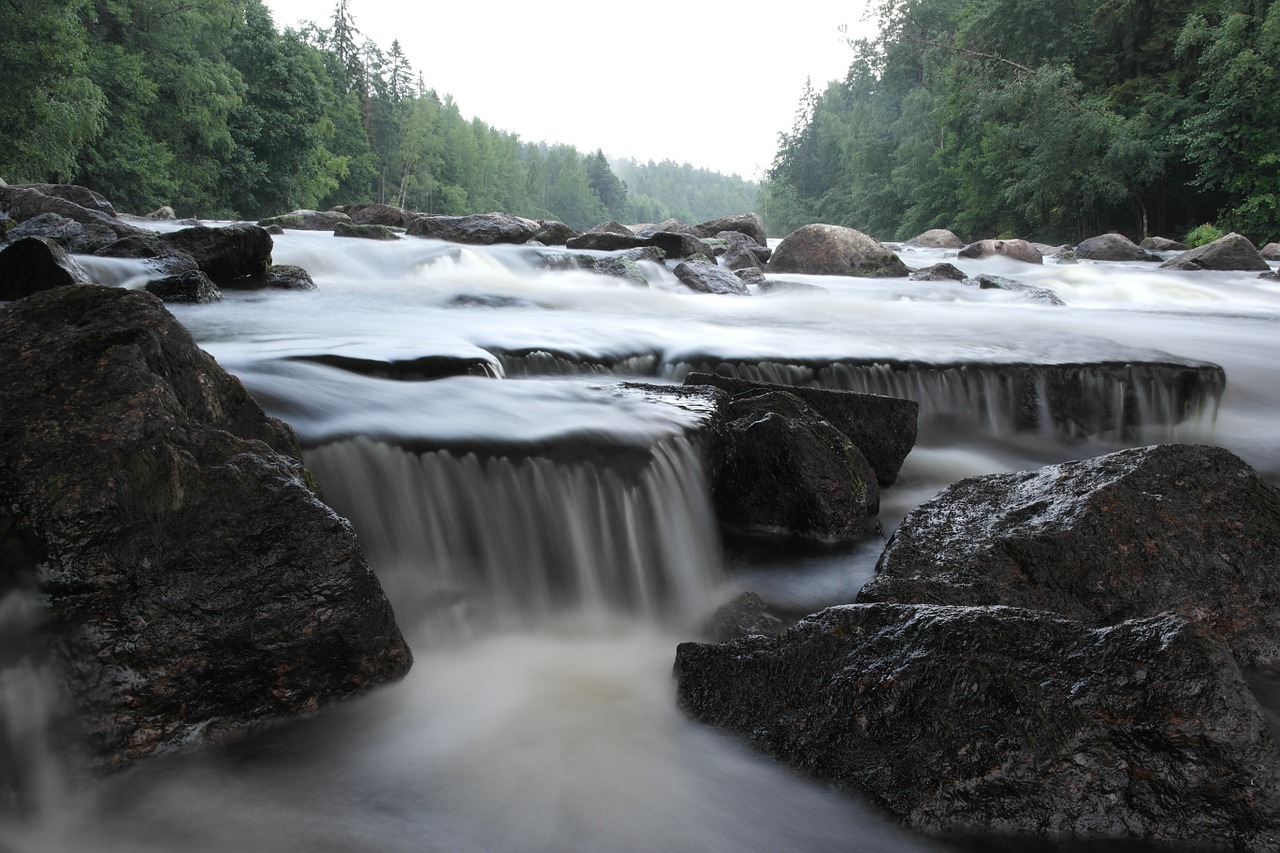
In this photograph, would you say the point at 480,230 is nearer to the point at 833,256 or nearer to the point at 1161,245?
the point at 833,256

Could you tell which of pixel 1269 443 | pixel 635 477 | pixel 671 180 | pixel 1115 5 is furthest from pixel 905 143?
pixel 671 180

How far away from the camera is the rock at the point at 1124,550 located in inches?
113

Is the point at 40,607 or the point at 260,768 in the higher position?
the point at 40,607

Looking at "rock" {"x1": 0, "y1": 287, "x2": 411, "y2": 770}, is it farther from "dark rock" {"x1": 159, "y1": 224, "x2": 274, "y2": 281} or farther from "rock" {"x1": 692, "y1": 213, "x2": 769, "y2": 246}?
"rock" {"x1": 692, "y1": 213, "x2": 769, "y2": 246}

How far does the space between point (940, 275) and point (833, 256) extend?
81.6 inches

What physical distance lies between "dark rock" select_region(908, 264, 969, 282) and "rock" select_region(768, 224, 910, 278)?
49 cm

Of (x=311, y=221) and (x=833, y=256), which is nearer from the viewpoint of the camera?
(x=833, y=256)

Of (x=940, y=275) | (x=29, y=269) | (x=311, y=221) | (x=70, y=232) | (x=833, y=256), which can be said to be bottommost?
(x=940, y=275)

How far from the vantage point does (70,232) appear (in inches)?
365

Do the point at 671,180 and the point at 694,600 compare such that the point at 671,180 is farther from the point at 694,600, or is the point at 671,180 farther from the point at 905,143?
the point at 694,600

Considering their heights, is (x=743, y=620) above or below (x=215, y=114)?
below

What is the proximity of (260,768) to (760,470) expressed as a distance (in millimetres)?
2514

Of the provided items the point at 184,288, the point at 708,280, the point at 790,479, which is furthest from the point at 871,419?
the point at 708,280

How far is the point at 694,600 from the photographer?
3.44m
